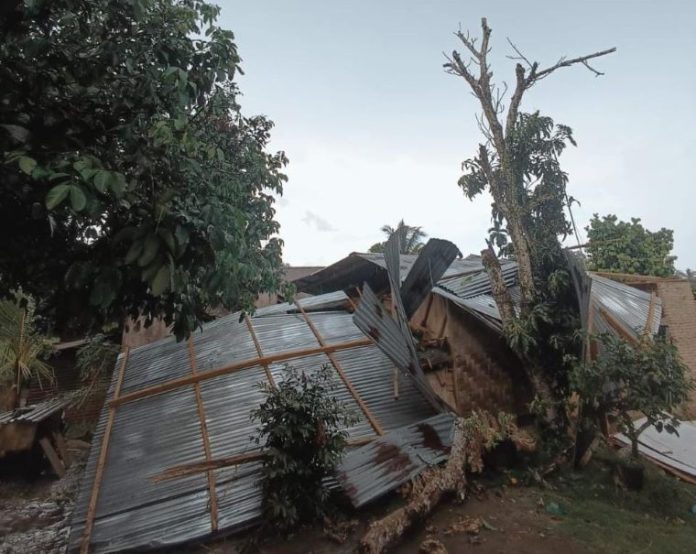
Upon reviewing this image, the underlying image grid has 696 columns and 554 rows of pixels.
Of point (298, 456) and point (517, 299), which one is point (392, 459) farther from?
point (517, 299)

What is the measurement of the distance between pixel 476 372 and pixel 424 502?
9.83 ft

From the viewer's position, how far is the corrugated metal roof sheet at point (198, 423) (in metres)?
3.77

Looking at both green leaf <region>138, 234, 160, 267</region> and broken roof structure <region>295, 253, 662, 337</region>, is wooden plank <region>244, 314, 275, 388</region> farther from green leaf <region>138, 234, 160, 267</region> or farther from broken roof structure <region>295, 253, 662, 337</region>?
green leaf <region>138, 234, 160, 267</region>

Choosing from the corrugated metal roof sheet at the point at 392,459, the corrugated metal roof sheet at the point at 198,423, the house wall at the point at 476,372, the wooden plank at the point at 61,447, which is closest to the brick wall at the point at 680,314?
the house wall at the point at 476,372

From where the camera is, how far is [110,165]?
225 centimetres

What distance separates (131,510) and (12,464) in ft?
15.4

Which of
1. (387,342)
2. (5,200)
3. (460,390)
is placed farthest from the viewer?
(460,390)

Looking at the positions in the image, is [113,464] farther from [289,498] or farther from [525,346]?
[525,346]

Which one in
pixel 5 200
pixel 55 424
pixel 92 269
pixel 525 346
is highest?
pixel 5 200

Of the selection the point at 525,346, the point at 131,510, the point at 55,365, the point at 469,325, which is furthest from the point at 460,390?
the point at 55,365

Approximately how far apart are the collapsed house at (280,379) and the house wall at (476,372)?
0.7 inches

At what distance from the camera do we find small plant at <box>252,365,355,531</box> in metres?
3.76

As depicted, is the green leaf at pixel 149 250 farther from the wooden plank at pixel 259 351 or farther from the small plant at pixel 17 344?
the small plant at pixel 17 344

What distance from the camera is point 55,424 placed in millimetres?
6789
